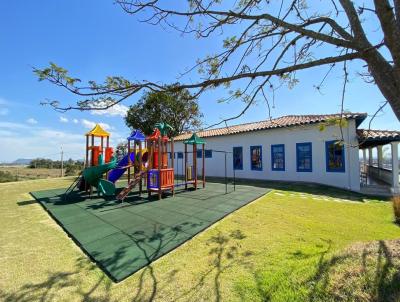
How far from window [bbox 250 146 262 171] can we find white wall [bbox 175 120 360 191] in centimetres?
25

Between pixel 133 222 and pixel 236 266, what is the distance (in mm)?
3617

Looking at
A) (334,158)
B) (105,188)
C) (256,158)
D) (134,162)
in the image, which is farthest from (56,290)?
(256,158)

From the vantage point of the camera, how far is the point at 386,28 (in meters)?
2.56

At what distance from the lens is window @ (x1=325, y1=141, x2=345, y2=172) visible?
1310cm

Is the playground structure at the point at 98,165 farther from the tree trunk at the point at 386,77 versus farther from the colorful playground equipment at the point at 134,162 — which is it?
the tree trunk at the point at 386,77

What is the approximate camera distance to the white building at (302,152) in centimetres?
1251

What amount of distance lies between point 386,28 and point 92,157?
40.7 feet

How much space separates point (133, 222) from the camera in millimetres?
6590

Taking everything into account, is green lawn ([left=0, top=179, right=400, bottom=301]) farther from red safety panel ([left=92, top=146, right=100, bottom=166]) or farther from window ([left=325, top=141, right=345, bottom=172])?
window ([left=325, top=141, right=345, bottom=172])

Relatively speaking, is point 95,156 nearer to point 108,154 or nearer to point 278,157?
point 108,154

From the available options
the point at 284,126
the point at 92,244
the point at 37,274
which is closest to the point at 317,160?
the point at 284,126

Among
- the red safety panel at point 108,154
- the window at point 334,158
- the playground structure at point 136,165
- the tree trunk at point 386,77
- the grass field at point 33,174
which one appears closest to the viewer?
the tree trunk at point 386,77

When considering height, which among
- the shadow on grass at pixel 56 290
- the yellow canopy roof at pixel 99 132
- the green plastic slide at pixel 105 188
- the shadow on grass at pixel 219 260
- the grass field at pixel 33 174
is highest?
the yellow canopy roof at pixel 99 132

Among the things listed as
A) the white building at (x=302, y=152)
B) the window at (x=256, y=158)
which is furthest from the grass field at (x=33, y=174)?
the window at (x=256, y=158)
